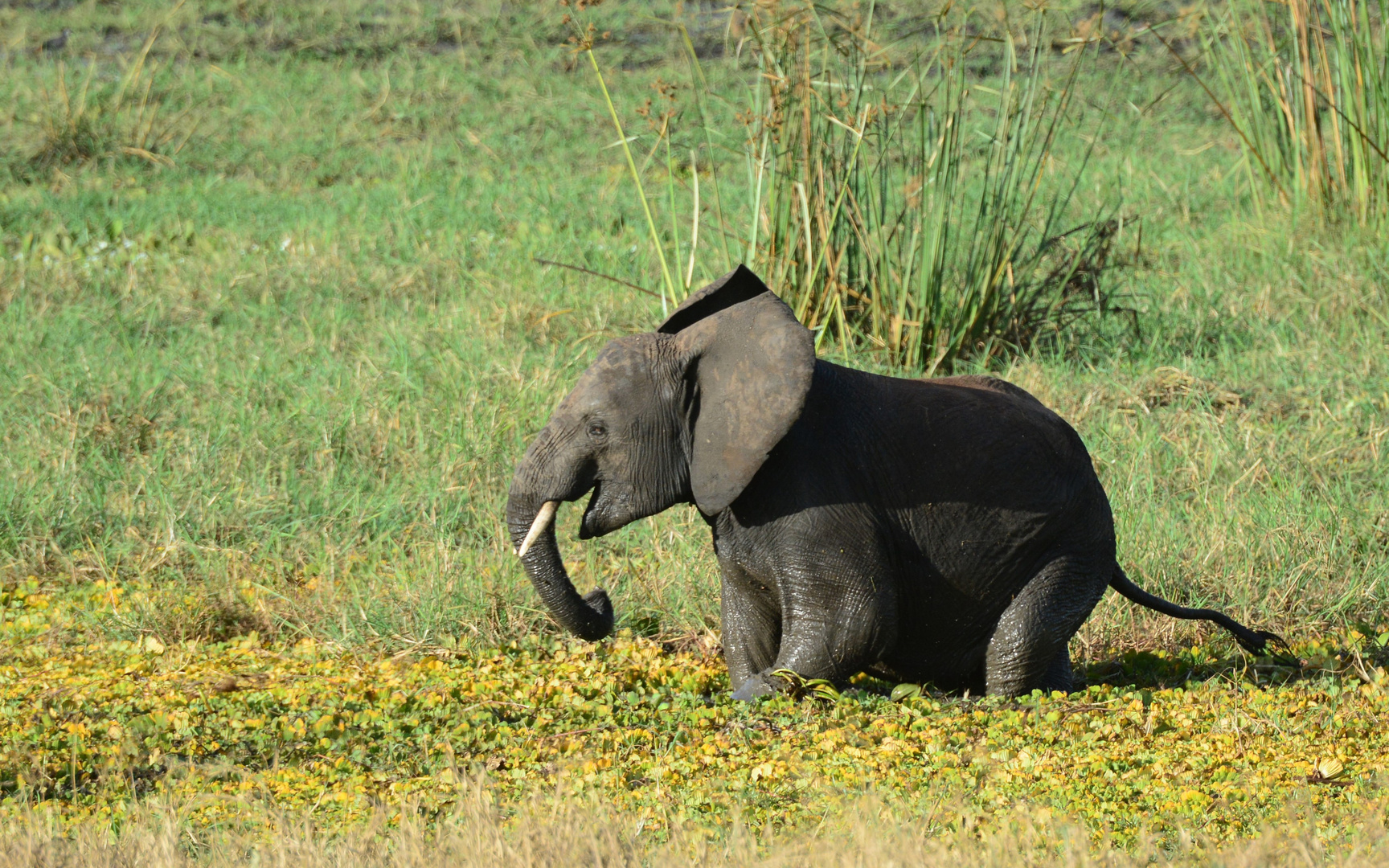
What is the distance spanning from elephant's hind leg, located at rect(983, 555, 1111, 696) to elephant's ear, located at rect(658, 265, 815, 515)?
93cm

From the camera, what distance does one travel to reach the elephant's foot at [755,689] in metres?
4.29

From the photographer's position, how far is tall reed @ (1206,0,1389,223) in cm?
830

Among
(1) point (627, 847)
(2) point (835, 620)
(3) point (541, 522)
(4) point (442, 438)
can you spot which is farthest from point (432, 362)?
(1) point (627, 847)

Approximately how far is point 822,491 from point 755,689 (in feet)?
2.09

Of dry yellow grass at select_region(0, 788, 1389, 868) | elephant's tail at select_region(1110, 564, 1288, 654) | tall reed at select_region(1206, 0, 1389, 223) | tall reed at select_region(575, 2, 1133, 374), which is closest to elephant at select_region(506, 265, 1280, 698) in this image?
elephant's tail at select_region(1110, 564, 1288, 654)

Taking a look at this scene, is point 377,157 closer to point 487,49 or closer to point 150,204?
point 150,204

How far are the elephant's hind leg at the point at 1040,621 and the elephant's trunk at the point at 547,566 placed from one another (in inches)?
43.4

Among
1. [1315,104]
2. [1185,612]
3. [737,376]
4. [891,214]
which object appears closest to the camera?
[737,376]

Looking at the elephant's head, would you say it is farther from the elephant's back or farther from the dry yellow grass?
the dry yellow grass

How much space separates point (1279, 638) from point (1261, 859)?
7.90 feet

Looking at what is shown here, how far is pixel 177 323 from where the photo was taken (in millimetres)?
8641

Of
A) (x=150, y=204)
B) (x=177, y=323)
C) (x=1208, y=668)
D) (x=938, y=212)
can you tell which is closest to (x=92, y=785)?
(x=1208, y=668)

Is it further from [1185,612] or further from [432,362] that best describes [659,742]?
[432,362]

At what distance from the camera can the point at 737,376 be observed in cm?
400
